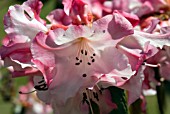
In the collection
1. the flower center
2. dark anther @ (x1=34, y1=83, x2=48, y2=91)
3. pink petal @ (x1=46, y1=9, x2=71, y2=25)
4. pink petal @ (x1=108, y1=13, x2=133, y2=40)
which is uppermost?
pink petal @ (x1=46, y1=9, x2=71, y2=25)

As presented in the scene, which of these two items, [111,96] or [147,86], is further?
[147,86]

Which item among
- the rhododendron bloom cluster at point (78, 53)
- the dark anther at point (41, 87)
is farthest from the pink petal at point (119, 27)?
the dark anther at point (41, 87)

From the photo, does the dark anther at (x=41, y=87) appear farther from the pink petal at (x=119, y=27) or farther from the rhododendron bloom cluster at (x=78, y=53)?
the pink petal at (x=119, y=27)

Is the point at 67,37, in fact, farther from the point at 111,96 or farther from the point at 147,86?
the point at 147,86

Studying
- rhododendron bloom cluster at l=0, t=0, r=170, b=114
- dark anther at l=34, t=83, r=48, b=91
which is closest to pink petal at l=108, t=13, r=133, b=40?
rhododendron bloom cluster at l=0, t=0, r=170, b=114

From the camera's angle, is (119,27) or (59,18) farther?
(59,18)

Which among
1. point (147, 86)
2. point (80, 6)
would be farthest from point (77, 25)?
point (147, 86)

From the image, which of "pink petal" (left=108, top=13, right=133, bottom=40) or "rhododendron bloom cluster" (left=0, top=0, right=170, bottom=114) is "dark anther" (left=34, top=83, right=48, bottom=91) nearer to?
"rhododendron bloom cluster" (left=0, top=0, right=170, bottom=114)
